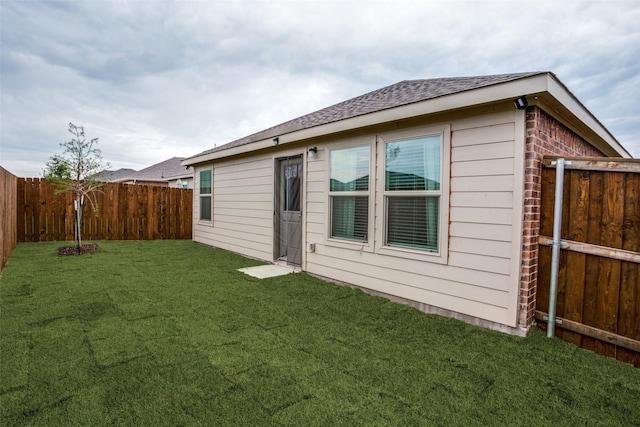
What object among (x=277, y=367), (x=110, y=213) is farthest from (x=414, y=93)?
(x=110, y=213)

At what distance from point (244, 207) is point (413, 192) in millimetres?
4383

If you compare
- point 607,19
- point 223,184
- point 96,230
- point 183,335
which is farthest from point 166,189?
point 607,19

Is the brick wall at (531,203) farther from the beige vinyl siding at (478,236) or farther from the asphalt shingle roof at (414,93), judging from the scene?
the asphalt shingle roof at (414,93)

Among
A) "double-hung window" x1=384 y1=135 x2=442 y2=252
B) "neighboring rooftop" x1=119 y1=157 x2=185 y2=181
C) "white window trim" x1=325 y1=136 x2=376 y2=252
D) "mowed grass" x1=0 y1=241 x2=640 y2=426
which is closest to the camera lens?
"mowed grass" x1=0 y1=241 x2=640 y2=426

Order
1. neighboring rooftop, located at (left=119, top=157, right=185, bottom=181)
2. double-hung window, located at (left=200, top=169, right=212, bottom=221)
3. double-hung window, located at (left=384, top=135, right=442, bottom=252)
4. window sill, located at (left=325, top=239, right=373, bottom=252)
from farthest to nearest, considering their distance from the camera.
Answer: neighboring rooftop, located at (left=119, top=157, right=185, bottom=181) < double-hung window, located at (left=200, top=169, right=212, bottom=221) < window sill, located at (left=325, top=239, right=373, bottom=252) < double-hung window, located at (left=384, top=135, right=442, bottom=252)

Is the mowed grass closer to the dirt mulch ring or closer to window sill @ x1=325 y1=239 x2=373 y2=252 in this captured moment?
window sill @ x1=325 y1=239 x2=373 y2=252

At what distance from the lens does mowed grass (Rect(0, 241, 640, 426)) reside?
180 cm

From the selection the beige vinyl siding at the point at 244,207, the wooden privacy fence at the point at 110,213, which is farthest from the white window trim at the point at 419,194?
the wooden privacy fence at the point at 110,213

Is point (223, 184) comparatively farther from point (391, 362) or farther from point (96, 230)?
point (391, 362)

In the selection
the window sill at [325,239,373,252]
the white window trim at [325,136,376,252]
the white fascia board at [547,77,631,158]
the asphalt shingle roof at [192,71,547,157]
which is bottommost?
the window sill at [325,239,373,252]

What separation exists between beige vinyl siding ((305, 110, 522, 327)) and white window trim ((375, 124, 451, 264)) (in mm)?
41

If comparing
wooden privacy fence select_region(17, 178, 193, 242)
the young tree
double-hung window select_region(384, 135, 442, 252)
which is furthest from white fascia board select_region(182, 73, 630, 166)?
wooden privacy fence select_region(17, 178, 193, 242)

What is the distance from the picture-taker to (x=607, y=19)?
6.46 m

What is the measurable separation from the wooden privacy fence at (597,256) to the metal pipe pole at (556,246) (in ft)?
0.16
